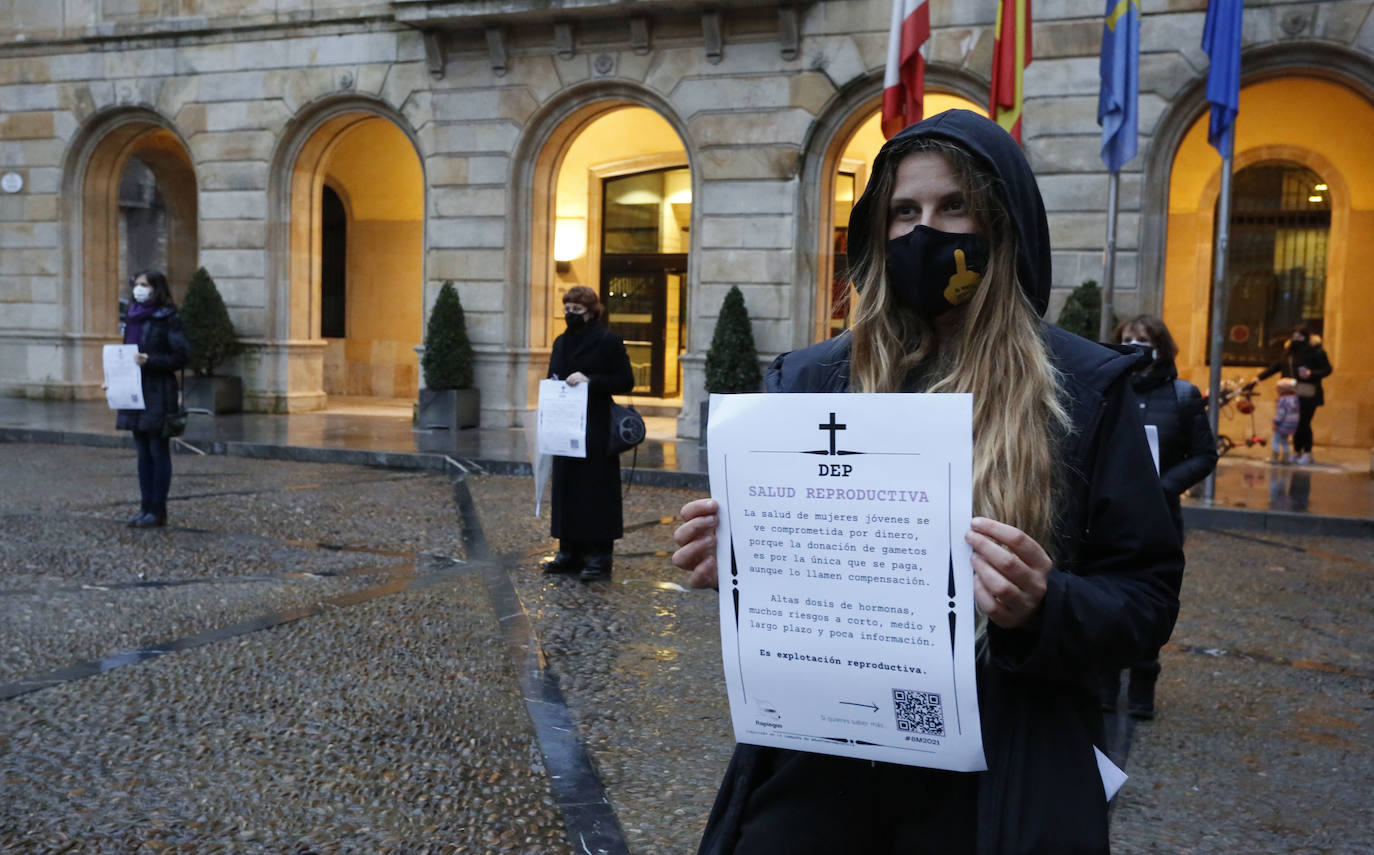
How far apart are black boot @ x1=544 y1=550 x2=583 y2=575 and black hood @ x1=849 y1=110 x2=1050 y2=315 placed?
6.26 meters

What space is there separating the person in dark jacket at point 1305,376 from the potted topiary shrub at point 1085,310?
2891 millimetres

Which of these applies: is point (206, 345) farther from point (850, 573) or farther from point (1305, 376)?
point (850, 573)

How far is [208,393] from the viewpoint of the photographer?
18672mm

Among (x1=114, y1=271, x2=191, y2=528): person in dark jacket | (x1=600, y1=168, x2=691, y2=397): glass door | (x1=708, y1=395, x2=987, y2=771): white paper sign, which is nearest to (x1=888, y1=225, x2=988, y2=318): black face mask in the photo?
(x1=708, y1=395, x2=987, y2=771): white paper sign

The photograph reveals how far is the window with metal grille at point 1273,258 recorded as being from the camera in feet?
59.5

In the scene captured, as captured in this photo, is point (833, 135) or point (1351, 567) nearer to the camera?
point (1351, 567)

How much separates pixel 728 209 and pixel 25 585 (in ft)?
37.5

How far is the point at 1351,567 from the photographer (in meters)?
9.21

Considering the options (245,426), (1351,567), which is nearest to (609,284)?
(245,426)

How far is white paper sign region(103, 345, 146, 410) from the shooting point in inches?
373

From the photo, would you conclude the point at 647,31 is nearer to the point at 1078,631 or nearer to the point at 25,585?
the point at 25,585

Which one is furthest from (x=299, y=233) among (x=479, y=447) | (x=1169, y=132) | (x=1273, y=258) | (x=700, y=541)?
(x=700, y=541)

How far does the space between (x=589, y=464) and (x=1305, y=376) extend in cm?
1133

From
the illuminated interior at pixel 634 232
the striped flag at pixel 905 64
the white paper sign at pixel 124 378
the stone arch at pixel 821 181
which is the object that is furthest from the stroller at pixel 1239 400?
the white paper sign at pixel 124 378
